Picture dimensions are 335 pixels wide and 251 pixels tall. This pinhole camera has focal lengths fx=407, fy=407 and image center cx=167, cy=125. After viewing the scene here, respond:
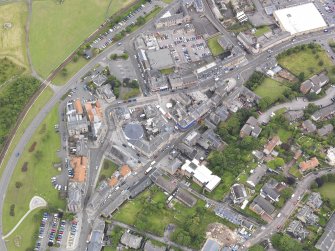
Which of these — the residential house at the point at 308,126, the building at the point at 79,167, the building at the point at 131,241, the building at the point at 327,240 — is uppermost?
the residential house at the point at 308,126

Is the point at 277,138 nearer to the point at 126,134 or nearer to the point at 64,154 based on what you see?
the point at 126,134

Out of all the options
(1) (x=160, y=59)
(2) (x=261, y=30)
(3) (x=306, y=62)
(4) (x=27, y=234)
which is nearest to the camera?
(4) (x=27, y=234)

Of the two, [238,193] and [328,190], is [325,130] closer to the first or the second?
[328,190]

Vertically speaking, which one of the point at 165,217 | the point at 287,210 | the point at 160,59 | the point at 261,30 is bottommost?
the point at 165,217

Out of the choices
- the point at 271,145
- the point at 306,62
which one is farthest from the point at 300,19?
the point at 271,145

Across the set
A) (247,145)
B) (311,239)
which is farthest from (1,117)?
(311,239)

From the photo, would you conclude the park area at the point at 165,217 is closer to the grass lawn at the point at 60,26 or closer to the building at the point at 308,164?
the building at the point at 308,164

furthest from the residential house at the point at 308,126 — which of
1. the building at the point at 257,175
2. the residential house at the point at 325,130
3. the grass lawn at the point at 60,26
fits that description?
the grass lawn at the point at 60,26
